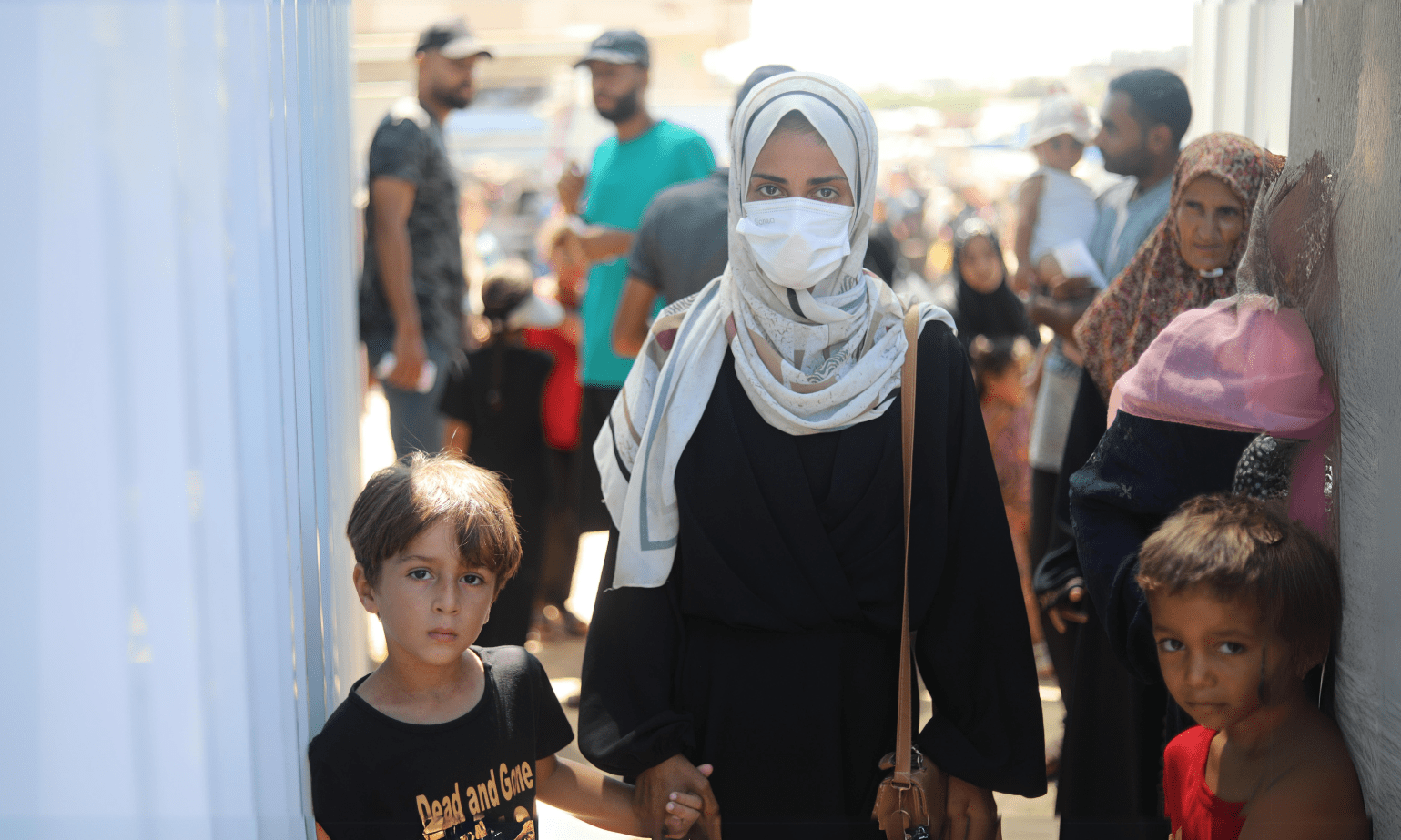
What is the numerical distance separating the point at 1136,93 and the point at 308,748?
2.74 meters

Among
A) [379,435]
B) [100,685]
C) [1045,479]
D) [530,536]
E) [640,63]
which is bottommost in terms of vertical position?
[379,435]

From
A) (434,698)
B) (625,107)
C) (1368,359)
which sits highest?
(625,107)

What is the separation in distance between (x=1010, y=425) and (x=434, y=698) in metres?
3.27

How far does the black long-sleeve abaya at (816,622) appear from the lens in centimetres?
165

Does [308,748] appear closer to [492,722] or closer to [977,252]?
[492,722]

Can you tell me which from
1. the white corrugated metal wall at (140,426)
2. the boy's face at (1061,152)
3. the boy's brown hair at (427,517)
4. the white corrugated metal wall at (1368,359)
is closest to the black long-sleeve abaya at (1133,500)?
the white corrugated metal wall at (1368,359)

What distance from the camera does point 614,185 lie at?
4098 mm

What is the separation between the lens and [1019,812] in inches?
126

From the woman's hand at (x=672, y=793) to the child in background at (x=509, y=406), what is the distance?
2.20 m

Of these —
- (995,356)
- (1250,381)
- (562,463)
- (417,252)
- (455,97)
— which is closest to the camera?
(1250,381)

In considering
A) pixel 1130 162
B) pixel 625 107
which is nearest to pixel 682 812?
pixel 1130 162

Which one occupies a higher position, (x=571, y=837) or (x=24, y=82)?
(x=24, y=82)

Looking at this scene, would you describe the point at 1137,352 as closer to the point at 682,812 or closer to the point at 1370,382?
the point at 1370,382

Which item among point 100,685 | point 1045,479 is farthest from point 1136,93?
point 100,685
